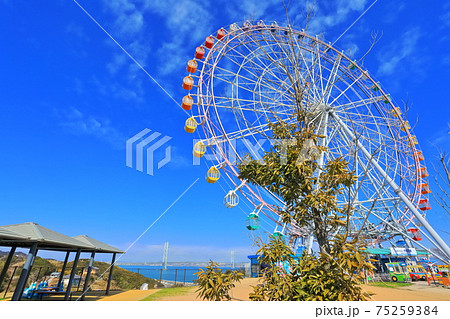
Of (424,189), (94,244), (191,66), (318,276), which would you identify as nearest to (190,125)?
(191,66)

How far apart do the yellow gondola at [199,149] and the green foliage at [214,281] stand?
7.65 m

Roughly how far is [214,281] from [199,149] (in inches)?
316

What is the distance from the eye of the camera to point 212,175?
11.4 meters

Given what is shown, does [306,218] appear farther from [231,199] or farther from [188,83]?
[188,83]

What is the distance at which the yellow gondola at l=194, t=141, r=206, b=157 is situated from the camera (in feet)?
37.5

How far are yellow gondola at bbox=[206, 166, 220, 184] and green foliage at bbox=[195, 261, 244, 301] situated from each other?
7.28 m

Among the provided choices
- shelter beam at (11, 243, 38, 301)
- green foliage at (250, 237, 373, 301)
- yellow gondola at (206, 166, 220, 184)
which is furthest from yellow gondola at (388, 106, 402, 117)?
shelter beam at (11, 243, 38, 301)

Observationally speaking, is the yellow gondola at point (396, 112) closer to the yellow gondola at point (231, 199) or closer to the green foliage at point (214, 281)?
the yellow gondola at point (231, 199)

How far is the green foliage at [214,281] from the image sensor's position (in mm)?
3770

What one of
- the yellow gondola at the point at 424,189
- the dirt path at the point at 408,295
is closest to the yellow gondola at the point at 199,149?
the dirt path at the point at 408,295
